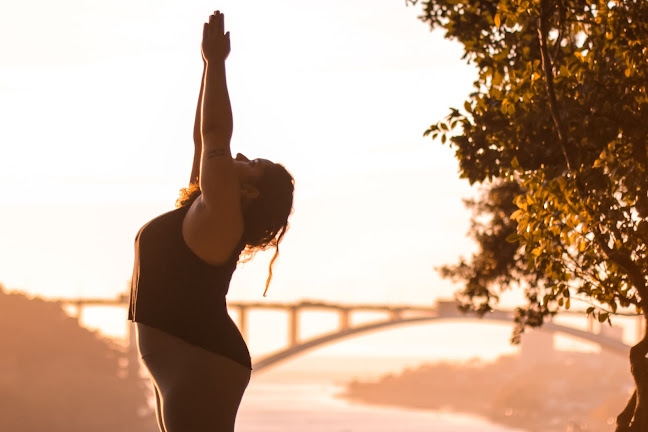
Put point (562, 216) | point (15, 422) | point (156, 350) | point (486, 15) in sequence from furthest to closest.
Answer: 1. point (15, 422)
2. point (486, 15)
3. point (562, 216)
4. point (156, 350)

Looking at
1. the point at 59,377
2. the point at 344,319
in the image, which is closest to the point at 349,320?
the point at 344,319

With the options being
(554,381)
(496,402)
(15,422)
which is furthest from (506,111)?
(554,381)

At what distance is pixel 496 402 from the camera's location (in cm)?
18350

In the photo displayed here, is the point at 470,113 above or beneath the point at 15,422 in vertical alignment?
above

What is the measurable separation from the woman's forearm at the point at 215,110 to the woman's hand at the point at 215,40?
3cm

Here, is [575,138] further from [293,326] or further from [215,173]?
[293,326]

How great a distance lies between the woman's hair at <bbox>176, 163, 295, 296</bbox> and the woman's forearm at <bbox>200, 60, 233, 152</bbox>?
238mm

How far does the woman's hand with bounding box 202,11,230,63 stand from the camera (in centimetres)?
309

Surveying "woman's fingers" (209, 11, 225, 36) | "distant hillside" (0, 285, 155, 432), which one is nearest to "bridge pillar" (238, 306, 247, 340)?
"distant hillside" (0, 285, 155, 432)

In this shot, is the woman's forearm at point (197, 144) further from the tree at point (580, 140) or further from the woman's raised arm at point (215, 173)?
the tree at point (580, 140)

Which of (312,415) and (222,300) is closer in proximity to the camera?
(222,300)

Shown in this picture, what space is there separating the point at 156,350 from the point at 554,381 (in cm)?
19702

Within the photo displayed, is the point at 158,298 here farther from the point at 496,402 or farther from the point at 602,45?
the point at 496,402

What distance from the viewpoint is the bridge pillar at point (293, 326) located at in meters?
52.5
